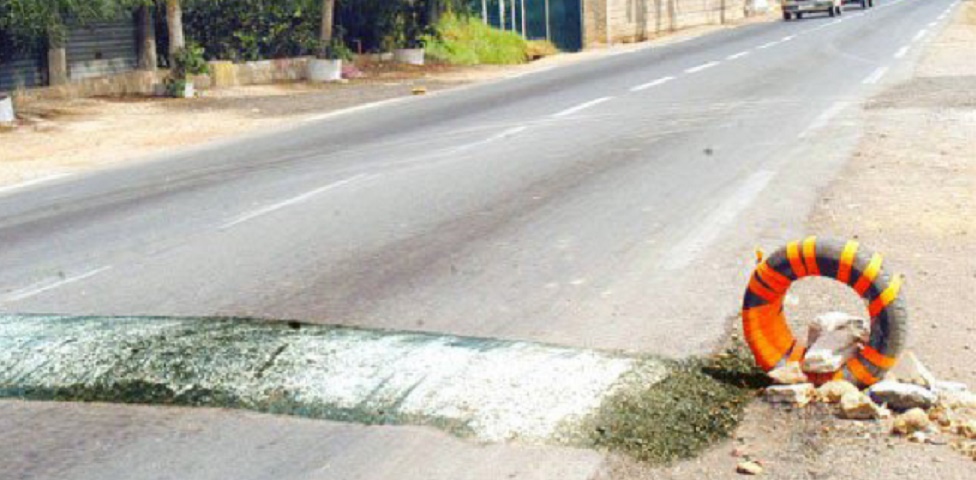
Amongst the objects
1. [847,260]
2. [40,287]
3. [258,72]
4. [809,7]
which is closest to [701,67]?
[258,72]

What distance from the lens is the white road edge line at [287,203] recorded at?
419 inches

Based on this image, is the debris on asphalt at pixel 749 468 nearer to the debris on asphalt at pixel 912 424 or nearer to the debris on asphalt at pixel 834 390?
the debris on asphalt at pixel 912 424

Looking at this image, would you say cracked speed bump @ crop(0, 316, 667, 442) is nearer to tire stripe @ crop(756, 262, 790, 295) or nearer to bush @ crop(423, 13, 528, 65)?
tire stripe @ crop(756, 262, 790, 295)

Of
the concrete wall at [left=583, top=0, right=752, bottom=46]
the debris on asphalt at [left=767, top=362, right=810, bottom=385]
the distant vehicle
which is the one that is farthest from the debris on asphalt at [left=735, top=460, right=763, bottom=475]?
the distant vehicle

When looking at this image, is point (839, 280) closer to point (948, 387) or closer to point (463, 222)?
point (948, 387)

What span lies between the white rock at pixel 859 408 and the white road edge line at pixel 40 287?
5.04 m

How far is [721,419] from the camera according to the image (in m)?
5.28

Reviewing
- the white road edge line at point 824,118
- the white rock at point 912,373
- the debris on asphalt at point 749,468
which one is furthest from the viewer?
the white road edge line at point 824,118

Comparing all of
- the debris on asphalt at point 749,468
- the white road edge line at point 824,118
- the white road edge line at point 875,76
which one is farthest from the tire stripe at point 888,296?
the white road edge line at point 875,76

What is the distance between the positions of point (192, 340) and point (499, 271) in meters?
2.25

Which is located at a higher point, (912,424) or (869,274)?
(869,274)

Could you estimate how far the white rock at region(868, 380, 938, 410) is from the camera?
5.14 meters

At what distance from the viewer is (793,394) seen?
541 cm

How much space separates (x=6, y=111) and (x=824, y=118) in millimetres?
12817
